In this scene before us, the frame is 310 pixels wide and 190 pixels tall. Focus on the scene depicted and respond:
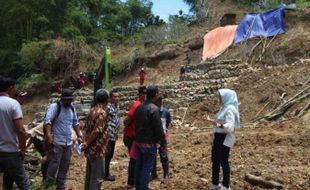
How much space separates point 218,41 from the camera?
80.5 feet

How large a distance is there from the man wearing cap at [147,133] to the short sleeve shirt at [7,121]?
1.50 metres

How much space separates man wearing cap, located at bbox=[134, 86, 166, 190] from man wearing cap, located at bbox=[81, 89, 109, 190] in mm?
422

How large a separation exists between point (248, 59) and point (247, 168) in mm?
13473

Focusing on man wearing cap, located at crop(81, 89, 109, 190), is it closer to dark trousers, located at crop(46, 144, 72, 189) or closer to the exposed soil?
dark trousers, located at crop(46, 144, 72, 189)

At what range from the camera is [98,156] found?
624 cm

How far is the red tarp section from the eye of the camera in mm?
23580

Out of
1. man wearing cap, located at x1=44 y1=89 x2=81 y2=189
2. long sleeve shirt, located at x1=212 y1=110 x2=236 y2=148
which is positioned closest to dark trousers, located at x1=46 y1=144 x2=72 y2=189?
man wearing cap, located at x1=44 y1=89 x2=81 y2=189

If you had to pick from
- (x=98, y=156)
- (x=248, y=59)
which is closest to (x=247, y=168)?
(x=98, y=156)

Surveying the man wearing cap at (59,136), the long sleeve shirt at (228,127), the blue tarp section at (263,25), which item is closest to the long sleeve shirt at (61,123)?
the man wearing cap at (59,136)

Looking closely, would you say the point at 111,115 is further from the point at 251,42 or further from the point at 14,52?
the point at 14,52

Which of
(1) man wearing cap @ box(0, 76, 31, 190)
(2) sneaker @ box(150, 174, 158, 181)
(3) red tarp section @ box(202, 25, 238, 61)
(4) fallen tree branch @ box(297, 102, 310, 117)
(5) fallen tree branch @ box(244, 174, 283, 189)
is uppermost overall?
(3) red tarp section @ box(202, 25, 238, 61)

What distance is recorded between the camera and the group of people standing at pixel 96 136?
5508 mm

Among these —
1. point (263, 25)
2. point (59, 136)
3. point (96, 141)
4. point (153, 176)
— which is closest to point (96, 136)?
point (96, 141)

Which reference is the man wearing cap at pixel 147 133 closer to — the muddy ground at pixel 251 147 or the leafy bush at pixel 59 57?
the muddy ground at pixel 251 147
